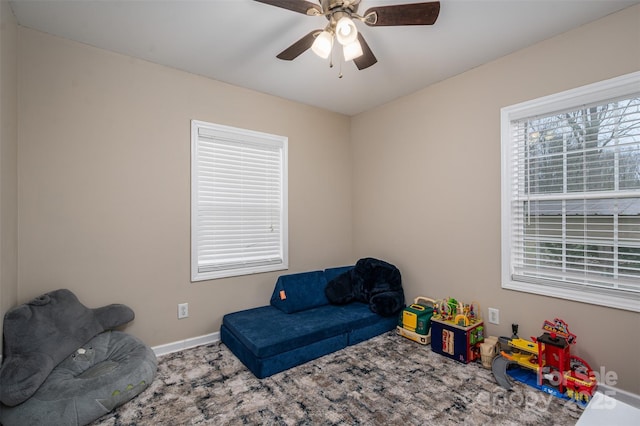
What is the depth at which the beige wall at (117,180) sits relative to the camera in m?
2.23

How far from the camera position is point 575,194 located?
2291mm

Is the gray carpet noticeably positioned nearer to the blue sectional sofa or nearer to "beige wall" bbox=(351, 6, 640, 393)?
the blue sectional sofa

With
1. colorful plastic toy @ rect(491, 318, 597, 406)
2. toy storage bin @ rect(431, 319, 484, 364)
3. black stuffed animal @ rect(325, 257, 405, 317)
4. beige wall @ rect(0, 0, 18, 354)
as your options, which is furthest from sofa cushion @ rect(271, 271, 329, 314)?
beige wall @ rect(0, 0, 18, 354)

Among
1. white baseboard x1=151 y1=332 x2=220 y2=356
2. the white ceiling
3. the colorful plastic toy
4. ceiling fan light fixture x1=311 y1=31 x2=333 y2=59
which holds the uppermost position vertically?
the white ceiling

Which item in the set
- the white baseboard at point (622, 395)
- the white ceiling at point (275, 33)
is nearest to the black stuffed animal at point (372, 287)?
the white baseboard at point (622, 395)

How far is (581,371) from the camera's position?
2076mm

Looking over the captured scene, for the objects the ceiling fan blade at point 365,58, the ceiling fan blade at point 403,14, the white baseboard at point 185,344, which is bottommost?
the white baseboard at point 185,344

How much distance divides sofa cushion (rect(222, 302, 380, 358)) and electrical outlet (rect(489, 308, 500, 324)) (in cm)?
99

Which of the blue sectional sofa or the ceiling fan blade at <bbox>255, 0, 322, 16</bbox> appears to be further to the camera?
the blue sectional sofa

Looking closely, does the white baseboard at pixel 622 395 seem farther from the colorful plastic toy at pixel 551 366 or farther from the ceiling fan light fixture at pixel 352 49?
the ceiling fan light fixture at pixel 352 49

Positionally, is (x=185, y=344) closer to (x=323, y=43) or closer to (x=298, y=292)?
(x=298, y=292)

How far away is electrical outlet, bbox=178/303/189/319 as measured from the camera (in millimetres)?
2812

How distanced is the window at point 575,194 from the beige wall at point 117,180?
2501 millimetres

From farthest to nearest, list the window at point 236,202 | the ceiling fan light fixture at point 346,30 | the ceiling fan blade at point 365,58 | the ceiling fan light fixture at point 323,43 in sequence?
the window at point 236,202 < the ceiling fan blade at point 365,58 < the ceiling fan light fixture at point 323,43 < the ceiling fan light fixture at point 346,30
